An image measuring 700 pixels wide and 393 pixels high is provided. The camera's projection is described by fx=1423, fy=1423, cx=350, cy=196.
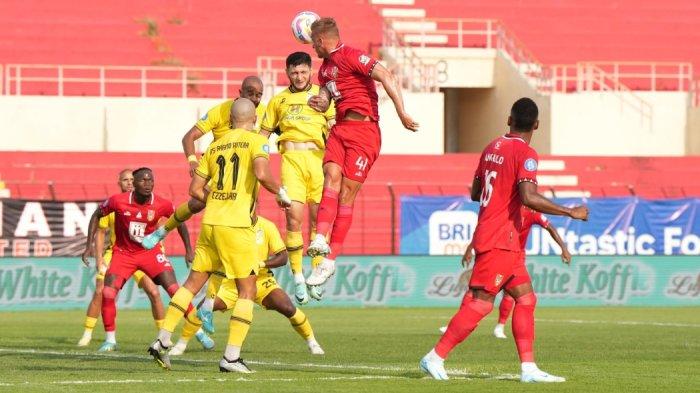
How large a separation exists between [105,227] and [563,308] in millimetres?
12350

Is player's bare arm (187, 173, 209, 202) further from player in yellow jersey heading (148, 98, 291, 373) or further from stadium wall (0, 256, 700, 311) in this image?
stadium wall (0, 256, 700, 311)

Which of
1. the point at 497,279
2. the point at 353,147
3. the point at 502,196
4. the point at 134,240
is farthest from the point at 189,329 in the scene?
the point at 502,196

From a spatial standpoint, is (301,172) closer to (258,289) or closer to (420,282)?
(258,289)

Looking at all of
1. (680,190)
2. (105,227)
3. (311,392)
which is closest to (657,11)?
(680,190)

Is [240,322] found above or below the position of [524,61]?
below

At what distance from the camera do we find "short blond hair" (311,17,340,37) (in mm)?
13555

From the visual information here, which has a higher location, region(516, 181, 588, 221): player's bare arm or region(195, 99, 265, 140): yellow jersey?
region(195, 99, 265, 140): yellow jersey

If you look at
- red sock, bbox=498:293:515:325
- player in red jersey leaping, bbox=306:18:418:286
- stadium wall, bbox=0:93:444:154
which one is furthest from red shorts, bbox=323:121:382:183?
stadium wall, bbox=0:93:444:154

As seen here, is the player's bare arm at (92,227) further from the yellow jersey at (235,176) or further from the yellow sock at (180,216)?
the yellow jersey at (235,176)

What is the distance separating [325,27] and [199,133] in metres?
2.33

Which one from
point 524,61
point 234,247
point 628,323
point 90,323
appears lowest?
point 628,323

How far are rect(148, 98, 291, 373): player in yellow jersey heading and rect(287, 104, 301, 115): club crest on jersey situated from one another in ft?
7.83

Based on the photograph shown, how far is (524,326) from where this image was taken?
11.6 m

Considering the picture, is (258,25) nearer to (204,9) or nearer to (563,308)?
(204,9)
